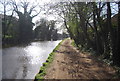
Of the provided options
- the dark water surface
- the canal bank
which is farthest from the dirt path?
→ the dark water surface

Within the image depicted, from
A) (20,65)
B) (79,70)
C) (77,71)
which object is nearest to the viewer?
(77,71)

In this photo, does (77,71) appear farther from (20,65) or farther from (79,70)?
(20,65)

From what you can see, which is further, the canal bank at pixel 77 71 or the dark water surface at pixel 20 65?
the dark water surface at pixel 20 65

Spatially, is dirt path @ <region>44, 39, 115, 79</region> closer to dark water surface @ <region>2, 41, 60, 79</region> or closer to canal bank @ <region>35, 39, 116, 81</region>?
canal bank @ <region>35, 39, 116, 81</region>

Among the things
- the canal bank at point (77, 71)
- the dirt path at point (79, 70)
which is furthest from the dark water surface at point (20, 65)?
the dirt path at point (79, 70)

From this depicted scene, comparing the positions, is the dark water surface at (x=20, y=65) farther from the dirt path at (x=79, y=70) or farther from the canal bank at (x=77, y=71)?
the dirt path at (x=79, y=70)

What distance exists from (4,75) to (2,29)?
2494 cm

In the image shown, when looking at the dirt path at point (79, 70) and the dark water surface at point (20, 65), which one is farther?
the dark water surface at point (20, 65)

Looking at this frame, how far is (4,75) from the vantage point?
25.2ft

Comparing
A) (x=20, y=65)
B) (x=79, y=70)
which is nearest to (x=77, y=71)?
(x=79, y=70)

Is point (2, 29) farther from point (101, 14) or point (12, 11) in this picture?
point (101, 14)

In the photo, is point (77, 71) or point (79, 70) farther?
point (79, 70)

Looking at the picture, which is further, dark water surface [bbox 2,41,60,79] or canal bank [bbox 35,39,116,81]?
dark water surface [bbox 2,41,60,79]

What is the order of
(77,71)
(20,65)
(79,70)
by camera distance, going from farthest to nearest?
(20,65), (79,70), (77,71)
